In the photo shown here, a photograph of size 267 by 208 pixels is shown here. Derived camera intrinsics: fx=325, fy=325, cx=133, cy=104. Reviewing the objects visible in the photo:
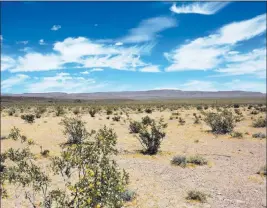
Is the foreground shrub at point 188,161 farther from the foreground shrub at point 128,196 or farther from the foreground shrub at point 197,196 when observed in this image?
the foreground shrub at point 128,196

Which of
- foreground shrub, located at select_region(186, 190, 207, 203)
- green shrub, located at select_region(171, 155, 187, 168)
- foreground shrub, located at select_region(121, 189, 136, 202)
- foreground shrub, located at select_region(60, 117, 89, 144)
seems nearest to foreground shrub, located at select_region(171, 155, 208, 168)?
green shrub, located at select_region(171, 155, 187, 168)

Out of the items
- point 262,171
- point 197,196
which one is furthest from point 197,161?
point 197,196

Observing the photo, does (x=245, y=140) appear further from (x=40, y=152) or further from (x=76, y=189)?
(x=76, y=189)

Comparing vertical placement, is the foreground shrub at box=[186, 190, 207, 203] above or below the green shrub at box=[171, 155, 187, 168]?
below

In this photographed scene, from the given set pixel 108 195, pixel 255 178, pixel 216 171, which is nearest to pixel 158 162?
pixel 216 171

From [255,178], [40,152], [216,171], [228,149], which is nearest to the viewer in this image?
[255,178]

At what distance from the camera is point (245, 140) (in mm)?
23047

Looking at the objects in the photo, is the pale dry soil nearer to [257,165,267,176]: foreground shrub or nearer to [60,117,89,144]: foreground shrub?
[257,165,267,176]: foreground shrub

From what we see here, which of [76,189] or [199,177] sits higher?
[76,189]

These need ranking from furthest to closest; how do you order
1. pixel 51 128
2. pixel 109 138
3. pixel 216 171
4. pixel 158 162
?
pixel 51 128 < pixel 158 162 < pixel 216 171 < pixel 109 138

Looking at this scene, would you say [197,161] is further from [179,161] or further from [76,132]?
[76,132]

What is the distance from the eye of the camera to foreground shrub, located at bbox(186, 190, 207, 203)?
11.1 metres

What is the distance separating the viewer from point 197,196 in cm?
1123

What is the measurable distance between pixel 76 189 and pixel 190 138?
19.1m
